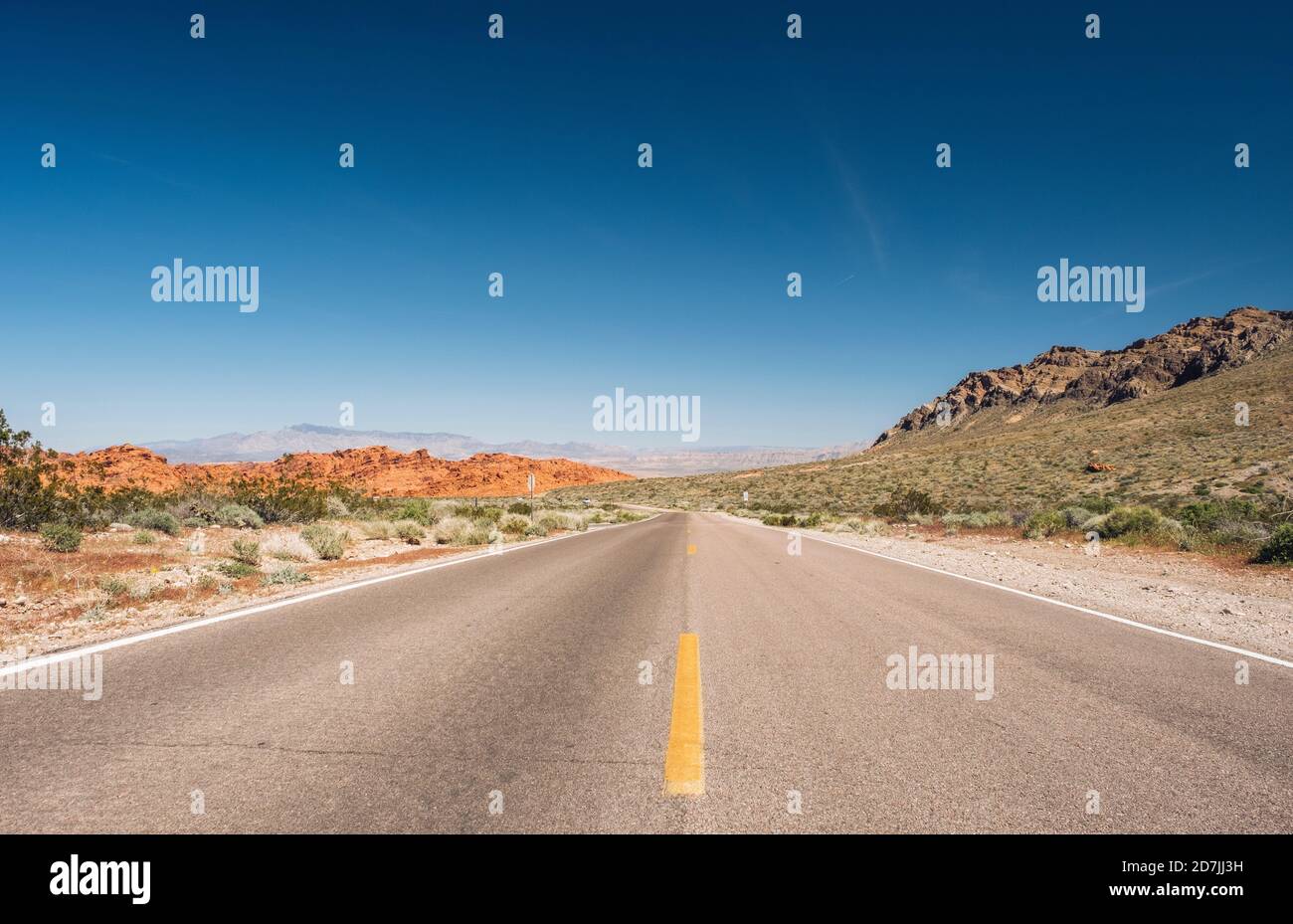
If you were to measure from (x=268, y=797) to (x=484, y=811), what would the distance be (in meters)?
0.96

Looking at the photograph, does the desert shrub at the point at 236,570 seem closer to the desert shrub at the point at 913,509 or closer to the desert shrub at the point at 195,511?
the desert shrub at the point at 195,511

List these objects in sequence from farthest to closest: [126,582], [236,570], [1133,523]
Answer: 1. [1133,523]
2. [236,570]
3. [126,582]

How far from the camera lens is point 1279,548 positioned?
12.0 meters

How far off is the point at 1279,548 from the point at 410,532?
20236 mm

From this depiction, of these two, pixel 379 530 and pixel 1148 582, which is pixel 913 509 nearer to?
pixel 1148 582

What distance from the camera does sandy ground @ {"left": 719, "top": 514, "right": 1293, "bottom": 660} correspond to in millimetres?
7020

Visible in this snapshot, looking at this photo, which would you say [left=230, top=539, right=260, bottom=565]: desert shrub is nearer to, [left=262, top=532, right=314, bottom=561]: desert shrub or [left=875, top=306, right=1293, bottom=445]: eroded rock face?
[left=262, top=532, right=314, bottom=561]: desert shrub

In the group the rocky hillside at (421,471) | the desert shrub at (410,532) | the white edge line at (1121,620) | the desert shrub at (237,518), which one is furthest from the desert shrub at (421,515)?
the rocky hillside at (421,471)

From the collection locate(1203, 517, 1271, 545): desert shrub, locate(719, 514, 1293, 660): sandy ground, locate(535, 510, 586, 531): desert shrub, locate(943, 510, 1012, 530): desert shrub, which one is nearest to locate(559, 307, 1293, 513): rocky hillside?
locate(1203, 517, 1271, 545): desert shrub

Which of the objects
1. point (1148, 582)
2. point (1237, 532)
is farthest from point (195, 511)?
point (1237, 532)

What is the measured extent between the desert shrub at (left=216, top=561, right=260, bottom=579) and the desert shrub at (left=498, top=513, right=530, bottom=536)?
36.3 feet

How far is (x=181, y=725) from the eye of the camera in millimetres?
3508
